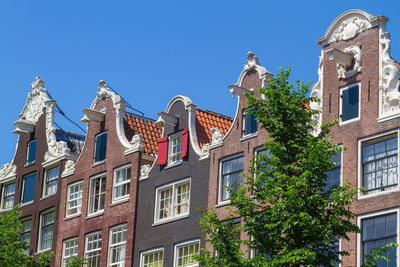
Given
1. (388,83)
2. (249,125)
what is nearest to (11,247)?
(249,125)

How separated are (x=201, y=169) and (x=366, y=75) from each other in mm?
8195

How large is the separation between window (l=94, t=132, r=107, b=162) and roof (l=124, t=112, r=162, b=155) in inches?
45.1

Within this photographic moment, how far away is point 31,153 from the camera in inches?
1849

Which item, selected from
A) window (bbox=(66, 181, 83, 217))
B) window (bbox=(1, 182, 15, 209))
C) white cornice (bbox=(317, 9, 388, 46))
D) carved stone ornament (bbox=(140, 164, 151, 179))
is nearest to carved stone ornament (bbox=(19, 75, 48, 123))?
window (bbox=(1, 182, 15, 209))

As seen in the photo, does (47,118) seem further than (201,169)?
Yes

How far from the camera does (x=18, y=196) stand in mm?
46500

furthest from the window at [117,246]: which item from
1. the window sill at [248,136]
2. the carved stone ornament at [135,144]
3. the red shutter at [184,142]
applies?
the window sill at [248,136]

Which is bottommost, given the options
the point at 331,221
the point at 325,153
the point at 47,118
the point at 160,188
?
the point at 331,221

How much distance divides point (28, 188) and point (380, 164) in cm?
2195

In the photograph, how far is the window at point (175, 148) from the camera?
3744 centimetres

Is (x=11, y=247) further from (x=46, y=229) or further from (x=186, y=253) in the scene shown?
(x=186, y=253)

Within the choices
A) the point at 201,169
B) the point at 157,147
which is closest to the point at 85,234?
the point at 157,147

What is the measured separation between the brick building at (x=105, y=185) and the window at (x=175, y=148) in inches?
55.9

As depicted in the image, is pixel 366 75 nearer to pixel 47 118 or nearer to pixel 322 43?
pixel 322 43
